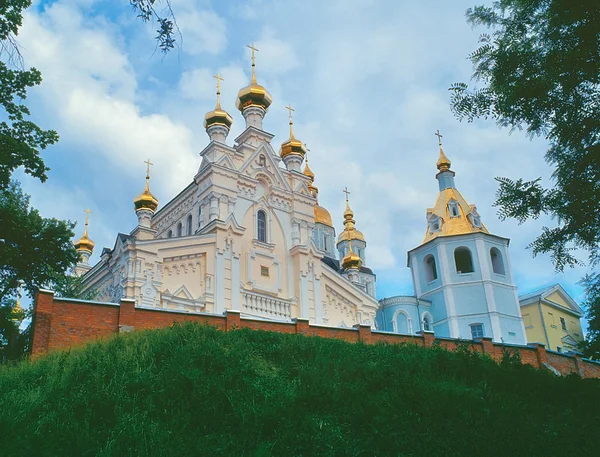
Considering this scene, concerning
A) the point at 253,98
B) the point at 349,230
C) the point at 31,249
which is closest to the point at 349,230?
the point at 349,230

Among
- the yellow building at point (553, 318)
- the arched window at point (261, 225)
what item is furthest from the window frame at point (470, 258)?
the arched window at point (261, 225)

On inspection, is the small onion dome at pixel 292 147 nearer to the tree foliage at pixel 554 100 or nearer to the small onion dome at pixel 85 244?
the small onion dome at pixel 85 244

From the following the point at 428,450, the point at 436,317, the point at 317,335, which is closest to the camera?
the point at 428,450

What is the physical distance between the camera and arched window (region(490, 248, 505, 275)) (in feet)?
109

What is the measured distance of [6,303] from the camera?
65.0 feet

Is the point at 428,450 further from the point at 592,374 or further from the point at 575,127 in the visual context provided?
the point at 592,374

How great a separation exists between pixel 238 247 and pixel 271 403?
1414 centimetres

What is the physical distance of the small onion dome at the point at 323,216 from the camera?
47031mm

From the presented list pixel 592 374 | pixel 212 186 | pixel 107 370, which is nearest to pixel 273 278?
pixel 212 186

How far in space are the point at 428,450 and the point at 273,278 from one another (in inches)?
644

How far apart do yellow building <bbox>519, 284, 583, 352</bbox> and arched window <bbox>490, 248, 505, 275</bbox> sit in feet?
11.4

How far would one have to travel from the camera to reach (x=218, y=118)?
27188 millimetres

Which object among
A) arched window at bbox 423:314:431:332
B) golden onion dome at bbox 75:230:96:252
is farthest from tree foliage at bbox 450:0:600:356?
golden onion dome at bbox 75:230:96:252

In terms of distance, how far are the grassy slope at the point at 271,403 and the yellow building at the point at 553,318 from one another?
2143 cm
